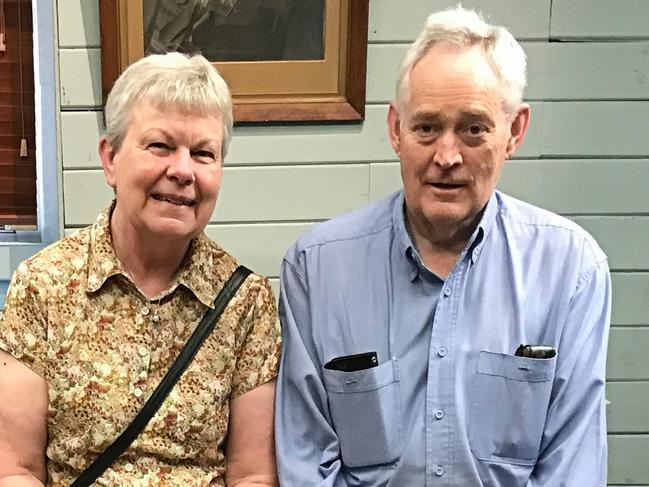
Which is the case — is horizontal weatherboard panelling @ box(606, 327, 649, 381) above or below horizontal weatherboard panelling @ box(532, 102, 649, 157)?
below

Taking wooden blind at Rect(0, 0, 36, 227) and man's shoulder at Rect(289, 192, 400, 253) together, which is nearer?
man's shoulder at Rect(289, 192, 400, 253)

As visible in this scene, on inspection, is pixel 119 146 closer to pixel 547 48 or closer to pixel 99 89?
pixel 99 89

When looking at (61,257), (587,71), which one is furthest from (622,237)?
(61,257)

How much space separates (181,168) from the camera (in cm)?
128

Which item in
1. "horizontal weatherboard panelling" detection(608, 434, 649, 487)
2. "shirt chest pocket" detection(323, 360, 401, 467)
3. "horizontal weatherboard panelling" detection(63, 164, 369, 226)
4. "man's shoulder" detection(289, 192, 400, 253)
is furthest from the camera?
"horizontal weatherboard panelling" detection(608, 434, 649, 487)

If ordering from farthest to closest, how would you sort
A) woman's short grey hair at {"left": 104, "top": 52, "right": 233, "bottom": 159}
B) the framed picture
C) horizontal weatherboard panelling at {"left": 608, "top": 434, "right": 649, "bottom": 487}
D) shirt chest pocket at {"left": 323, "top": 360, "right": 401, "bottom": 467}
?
horizontal weatherboard panelling at {"left": 608, "top": 434, "right": 649, "bottom": 487} < the framed picture < shirt chest pocket at {"left": 323, "top": 360, "right": 401, "bottom": 467} < woman's short grey hair at {"left": 104, "top": 52, "right": 233, "bottom": 159}

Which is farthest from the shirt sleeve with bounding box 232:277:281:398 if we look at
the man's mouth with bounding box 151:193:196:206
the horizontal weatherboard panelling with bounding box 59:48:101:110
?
the horizontal weatherboard panelling with bounding box 59:48:101:110

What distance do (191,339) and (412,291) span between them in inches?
17.8

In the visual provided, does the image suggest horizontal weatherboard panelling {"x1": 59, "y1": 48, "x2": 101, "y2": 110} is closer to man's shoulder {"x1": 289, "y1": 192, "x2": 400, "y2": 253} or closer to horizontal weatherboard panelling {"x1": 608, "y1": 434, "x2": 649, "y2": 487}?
man's shoulder {"x1": 289, "y1": 192, "x2": 400, "y2": 253}

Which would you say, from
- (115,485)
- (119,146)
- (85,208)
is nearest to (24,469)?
(115,485)

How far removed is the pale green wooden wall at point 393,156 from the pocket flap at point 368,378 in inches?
24.9

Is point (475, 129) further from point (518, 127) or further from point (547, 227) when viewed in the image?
point (547, 227)

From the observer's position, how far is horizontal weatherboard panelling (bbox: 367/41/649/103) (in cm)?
194

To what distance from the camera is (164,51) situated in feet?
6.01
